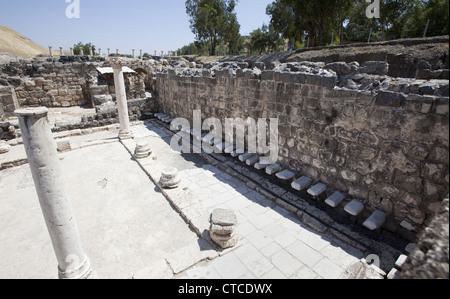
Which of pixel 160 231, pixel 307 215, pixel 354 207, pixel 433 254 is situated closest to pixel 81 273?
pixel 160 231

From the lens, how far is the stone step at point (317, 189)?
16.0 feet

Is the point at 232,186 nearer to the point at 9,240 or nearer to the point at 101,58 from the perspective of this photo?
the point at 9,240

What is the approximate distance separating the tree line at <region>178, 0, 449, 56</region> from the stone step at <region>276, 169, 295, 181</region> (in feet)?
15.4

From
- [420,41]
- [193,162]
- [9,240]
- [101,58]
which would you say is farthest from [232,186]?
[101,58]

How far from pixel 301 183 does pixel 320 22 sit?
16405 millimetres

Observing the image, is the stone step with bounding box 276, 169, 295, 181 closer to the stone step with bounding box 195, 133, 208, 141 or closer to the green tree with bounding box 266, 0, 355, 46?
the stone step with bounding box 195, 133, 208, 141

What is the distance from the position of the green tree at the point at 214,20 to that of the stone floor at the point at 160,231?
97.6 ft

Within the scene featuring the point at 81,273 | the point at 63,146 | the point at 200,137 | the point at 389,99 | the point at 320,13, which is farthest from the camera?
the point at 320,13

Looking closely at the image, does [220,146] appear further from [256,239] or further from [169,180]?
[256,239]

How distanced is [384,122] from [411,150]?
23.6 inches

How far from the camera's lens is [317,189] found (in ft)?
16.3

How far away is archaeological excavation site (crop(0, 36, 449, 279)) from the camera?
3.44 metres

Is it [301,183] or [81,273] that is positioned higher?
[301,183]
